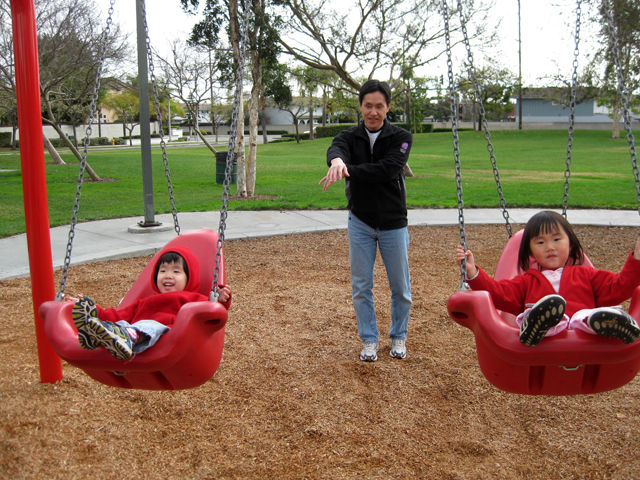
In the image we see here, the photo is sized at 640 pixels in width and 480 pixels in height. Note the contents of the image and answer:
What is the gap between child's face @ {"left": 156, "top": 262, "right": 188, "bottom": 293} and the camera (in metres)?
3.08

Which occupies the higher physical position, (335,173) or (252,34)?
(252,34)

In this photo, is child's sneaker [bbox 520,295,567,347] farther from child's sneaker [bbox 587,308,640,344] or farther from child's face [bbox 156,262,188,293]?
child's face [bbox 156,262,188,293]

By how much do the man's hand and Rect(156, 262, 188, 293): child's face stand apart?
0.93m

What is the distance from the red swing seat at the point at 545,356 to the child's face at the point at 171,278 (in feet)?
4.95

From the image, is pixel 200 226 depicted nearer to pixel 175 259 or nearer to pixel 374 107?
pixel 175 259

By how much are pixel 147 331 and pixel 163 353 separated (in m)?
0.17

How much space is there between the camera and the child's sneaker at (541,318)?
208cm

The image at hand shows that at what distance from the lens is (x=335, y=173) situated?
288 centimetres

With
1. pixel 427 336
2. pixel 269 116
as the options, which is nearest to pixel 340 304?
pixel 427 336

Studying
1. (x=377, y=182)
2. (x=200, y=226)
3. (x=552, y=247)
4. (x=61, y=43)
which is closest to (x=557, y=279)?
(x=552, y=247)

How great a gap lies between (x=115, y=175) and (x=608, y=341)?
Result: 17109 millimetres

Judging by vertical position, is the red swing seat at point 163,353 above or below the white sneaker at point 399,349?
above

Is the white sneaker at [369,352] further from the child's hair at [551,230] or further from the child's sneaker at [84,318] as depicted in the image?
the child's sneaker at [84,318]

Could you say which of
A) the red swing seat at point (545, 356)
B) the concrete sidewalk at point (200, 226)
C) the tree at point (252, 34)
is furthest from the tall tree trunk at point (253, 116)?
the red swing seat at point (545, 356)
